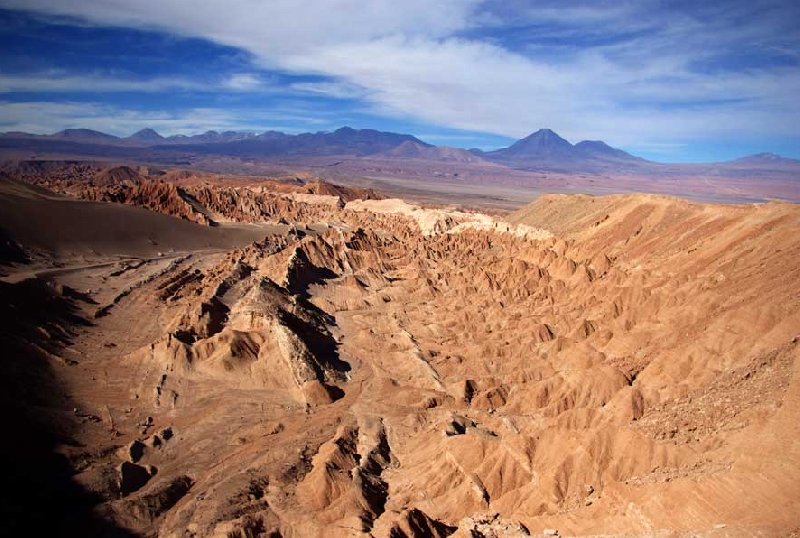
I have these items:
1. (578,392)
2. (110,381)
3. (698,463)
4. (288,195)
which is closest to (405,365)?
(578,392)

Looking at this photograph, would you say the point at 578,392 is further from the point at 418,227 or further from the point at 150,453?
the point at 418,227

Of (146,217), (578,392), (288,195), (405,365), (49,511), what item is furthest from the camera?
(288,195)

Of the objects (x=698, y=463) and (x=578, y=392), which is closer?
→ (x=698, y=463)

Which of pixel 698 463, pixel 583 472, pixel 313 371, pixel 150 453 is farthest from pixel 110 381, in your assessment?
pixel 698 463

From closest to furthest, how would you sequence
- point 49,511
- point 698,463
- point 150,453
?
point 698,463 < point 49,511 < point 150,453

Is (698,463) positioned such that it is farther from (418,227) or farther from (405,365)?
(418,227)

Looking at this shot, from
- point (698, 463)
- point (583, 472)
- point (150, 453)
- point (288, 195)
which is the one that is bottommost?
point (150, 453)

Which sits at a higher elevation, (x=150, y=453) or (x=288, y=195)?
(x=288, y=195)
